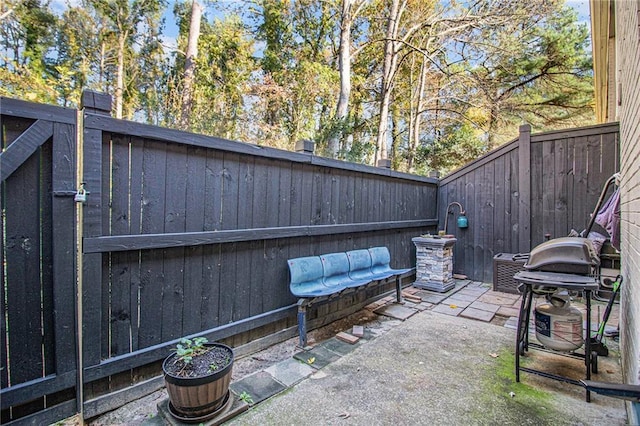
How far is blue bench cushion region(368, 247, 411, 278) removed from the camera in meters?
3.88

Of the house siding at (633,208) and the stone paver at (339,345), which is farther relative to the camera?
the stone paver at (339,345)

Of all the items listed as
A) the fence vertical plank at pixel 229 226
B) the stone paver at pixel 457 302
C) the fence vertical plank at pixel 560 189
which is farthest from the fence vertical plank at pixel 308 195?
the fence vertical plank at pixel 560 189

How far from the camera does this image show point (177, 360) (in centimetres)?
184

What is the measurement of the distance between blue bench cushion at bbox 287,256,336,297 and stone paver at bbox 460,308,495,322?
182cm

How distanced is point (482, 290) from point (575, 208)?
5.97ft

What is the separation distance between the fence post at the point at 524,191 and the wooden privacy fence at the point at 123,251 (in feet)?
12.9

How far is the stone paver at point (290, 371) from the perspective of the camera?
7.26 ft

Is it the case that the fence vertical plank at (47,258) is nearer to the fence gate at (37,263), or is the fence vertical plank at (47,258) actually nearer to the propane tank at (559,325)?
the fence gate at (37,263)

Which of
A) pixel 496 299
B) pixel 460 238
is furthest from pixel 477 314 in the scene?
pixel 460 238

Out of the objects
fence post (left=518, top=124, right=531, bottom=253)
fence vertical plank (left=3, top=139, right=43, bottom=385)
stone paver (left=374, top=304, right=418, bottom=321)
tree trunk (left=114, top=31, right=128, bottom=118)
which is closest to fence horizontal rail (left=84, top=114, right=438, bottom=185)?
fence vertical plank (left=3, top=139, right=43, bottom=385)

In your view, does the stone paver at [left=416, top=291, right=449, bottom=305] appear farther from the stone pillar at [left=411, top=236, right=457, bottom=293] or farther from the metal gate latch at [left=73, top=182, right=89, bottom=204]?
the metal gate latch at [left=73, top=182, right=89, bottom=204]

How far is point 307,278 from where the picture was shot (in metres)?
3.04

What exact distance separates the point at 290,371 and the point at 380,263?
205 cm

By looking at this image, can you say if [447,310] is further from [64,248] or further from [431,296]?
[64,248]
